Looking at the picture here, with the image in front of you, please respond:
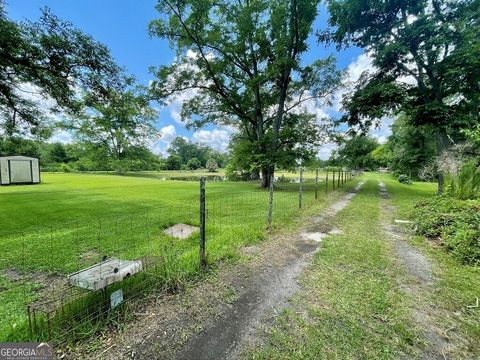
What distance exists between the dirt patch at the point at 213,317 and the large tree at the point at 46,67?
8.13 meters

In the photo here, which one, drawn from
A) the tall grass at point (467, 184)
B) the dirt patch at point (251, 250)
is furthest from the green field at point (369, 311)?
the tall grass at point (467, 184)

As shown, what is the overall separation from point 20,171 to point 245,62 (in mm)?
18155

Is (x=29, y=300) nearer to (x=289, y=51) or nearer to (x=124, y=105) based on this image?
(x=124, y=105)

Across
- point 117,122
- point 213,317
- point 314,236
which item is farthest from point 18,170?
point 213,317

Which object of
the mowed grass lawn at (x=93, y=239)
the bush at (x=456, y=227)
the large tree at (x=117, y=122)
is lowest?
the mowed grass lawn at (x=93, y=239)

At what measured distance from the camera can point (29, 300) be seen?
2629 millimetres

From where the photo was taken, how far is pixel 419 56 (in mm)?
11359

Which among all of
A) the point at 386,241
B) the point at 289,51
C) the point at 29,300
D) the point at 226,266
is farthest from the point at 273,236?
the point at 289,51

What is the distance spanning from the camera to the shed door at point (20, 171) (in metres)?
16.4

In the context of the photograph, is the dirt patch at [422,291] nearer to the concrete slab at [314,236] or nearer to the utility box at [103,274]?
the concrete slab at [314,236]

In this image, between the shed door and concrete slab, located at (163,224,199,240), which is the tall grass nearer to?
concrete slab, located at (163,224,199,240)

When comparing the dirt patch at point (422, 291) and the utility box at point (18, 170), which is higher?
the utility box at point (18, 170)

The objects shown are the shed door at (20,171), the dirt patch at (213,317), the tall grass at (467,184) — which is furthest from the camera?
the shed door at (20,171)

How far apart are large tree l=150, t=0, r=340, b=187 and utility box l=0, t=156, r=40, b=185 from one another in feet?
37.6
